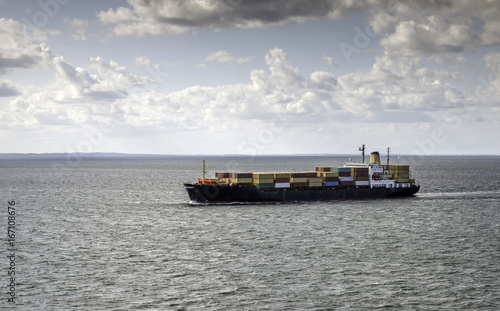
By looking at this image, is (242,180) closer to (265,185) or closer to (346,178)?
(265,185)

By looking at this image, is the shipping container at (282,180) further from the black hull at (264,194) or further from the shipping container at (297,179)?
the black hull at (264,194)

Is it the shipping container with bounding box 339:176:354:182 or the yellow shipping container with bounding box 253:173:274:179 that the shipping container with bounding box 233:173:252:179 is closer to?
the yellow shipping container with bounding box 253:173:274:179

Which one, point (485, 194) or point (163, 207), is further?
point (485, 194)

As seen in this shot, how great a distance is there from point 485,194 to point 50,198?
308 feet

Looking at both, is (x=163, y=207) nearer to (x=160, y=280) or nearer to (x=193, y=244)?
(x=193, y=244)

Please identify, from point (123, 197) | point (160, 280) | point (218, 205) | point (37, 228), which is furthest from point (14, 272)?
point (123, 197)

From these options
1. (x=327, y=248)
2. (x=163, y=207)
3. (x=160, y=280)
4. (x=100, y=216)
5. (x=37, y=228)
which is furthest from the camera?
(x=163, y=207)

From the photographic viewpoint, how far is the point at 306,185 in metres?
82.7

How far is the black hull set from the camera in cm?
7675

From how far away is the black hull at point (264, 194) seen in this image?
76750mm

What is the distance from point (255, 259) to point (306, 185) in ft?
145

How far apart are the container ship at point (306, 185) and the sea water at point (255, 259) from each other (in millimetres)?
6189

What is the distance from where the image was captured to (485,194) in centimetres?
9706

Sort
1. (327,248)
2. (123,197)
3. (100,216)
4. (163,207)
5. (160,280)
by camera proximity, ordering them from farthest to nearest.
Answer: (123,197)
(163,207)
(100,216)
(327,248)
(160,280)
